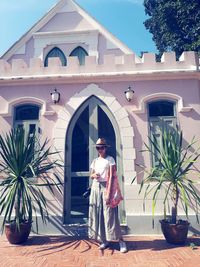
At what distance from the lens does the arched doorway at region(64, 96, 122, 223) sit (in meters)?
6.27

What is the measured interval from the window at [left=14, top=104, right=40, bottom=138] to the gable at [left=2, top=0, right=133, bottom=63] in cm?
469

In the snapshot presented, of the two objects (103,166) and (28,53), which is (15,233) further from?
(28,53)

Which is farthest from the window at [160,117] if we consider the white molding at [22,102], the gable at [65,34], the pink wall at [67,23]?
the pink wall at [67,23]

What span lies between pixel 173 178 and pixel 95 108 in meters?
2.91

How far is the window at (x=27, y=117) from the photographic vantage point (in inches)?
263

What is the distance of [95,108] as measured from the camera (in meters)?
6.64

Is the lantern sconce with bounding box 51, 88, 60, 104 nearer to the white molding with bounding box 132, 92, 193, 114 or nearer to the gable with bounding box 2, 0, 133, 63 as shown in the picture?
the white molding with bounding box 132, 92, 193, 114

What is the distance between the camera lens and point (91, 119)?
6.57m

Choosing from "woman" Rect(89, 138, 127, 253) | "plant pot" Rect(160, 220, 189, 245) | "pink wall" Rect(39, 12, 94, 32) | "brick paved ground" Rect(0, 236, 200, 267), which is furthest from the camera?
"pink wall" Rect(39, 12, 94, 32)

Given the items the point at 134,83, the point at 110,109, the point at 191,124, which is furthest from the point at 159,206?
the point at 134,83

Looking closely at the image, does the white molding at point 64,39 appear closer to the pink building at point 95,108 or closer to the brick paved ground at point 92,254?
the pink building at point 95,108

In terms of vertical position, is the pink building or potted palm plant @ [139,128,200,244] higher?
the pink building

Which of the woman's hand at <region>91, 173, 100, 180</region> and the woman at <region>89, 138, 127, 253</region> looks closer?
the woman at <region>89, 138, 127, 253</region>

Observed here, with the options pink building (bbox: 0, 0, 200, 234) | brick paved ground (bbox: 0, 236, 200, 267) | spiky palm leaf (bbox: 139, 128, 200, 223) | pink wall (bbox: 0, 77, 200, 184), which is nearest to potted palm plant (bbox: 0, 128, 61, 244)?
brick paved ground (bbox: 0, 236, 200, 267)
